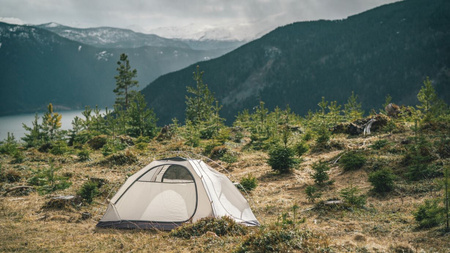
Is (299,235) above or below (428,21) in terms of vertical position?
below

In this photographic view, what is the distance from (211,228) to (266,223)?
5.48 ft

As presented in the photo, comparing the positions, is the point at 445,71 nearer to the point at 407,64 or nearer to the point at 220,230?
the point at 407,64

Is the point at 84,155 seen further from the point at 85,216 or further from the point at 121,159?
the point at 85,216

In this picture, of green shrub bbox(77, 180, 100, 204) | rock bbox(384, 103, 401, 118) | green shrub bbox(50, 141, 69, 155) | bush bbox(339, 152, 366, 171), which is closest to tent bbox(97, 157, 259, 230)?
green shrub bbox(77, 180, 100, 204)

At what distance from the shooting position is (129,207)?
9.31 m

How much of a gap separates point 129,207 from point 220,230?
126 inches

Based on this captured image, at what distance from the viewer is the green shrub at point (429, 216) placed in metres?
6.75

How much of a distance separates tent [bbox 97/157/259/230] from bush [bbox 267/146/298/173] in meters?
3.93

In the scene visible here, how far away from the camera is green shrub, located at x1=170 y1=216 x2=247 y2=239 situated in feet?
24.8

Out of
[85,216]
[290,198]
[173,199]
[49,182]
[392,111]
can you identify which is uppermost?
[392,111]

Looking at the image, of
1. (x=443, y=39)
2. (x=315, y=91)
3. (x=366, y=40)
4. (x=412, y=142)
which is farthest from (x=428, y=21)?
(x=412, y=142)

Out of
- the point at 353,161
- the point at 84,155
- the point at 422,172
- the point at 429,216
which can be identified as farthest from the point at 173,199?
the point at 84,155

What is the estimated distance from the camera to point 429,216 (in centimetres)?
693

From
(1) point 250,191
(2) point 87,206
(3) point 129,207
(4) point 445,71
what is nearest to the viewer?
(3) point 129,207
